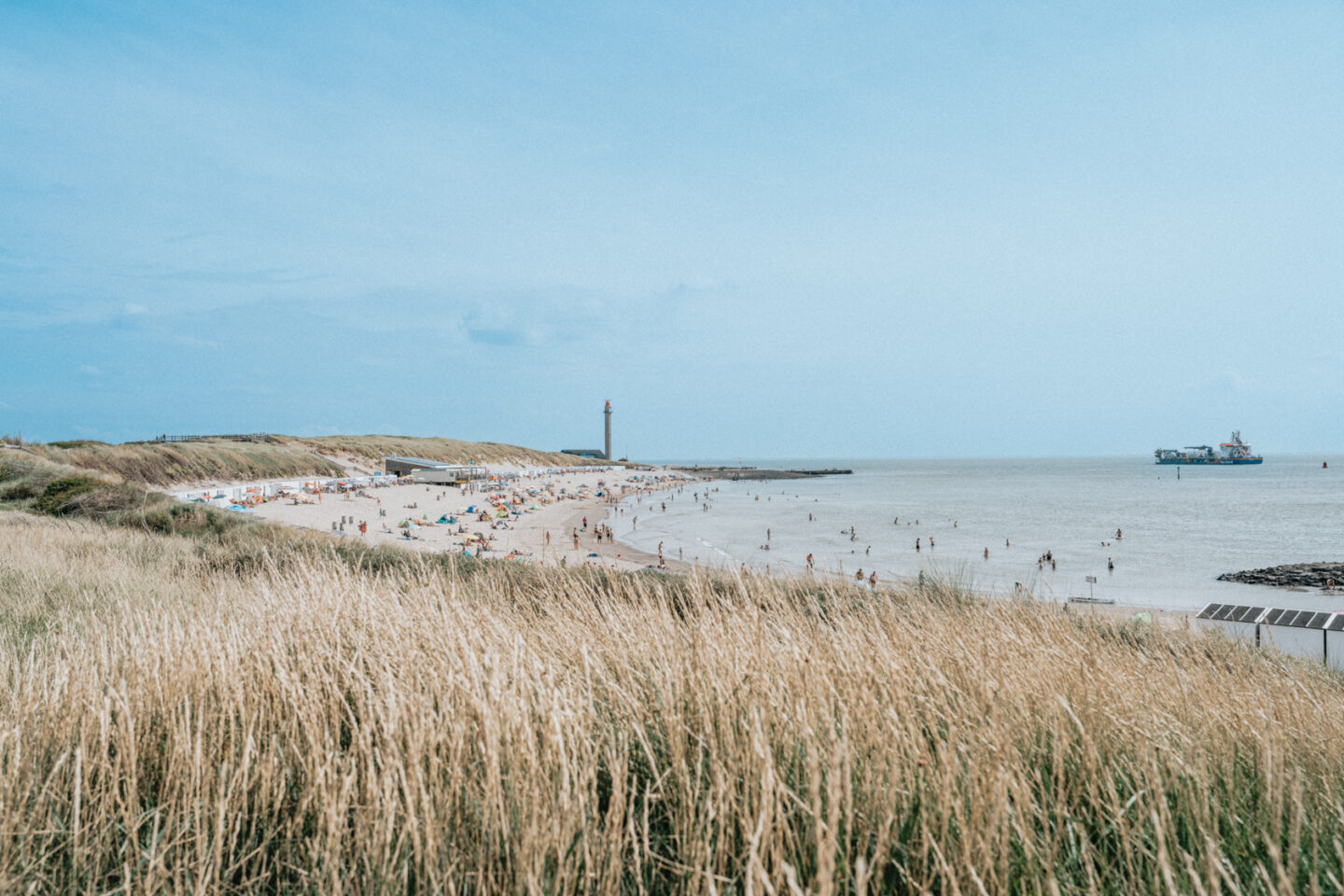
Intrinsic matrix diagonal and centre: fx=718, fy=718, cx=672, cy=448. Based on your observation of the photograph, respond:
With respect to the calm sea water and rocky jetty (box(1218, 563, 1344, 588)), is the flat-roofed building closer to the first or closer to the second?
the calm sea water

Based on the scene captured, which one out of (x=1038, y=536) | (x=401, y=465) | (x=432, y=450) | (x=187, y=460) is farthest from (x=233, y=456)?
(x=1038, y=536)

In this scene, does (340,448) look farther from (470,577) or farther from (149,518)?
(470,577)

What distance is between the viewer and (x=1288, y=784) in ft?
Answer: 8.29

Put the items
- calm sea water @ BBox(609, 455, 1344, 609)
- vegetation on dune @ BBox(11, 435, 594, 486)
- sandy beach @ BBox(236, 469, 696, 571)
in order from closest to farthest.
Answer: calm sea water @ BBox(609, 455, 1344, 609), sandy beach @ BBox(236, 469, 696, 571), vegetation on dune @ BBox(11, 435, 594, 486)

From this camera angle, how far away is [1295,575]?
76.7 feet

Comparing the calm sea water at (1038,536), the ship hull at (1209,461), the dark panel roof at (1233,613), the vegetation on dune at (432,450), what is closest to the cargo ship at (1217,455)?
the ship hull at (1209,461)

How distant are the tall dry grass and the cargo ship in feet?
526

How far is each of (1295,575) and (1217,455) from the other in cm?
13526

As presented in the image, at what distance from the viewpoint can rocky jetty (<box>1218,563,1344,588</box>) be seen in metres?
22.5

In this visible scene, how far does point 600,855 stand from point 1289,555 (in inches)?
1477

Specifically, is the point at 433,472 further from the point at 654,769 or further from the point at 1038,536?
the point at 654,769

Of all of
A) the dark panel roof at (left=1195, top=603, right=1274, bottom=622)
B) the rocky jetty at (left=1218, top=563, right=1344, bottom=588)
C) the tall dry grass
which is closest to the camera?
the tall dry grass

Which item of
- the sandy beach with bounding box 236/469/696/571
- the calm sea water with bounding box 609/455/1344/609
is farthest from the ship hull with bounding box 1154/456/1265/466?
the sandy beach with bounding box 236/469/696/571

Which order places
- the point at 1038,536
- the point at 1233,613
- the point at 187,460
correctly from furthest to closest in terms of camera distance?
the point at 187,460 < the point at 1038,536 < the point at 1233,613
